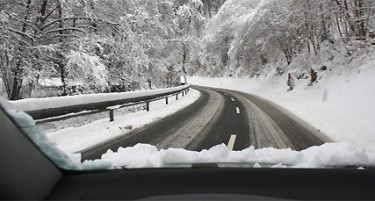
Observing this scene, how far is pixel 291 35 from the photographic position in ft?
105


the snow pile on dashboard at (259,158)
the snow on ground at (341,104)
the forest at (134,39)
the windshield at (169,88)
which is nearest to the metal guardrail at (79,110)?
the windshield at (169,88)

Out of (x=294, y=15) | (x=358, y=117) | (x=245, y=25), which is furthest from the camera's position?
(x=245, y=25)

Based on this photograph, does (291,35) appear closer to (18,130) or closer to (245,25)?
(245,25)

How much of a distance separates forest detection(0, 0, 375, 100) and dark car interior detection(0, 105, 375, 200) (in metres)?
0.75

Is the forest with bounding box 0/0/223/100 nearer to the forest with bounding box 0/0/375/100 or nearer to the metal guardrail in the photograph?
the forest with bounding box 0/0/375/100

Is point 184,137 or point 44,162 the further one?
point 184,137

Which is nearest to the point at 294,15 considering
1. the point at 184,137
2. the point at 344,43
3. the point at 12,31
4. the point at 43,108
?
the point at 344,43

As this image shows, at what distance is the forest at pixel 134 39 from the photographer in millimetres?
5883

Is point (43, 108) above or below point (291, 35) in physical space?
below

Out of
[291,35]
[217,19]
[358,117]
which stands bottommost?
[358,117]

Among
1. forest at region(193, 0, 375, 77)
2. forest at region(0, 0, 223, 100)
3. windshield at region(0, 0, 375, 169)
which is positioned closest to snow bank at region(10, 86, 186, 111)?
windshield at region(0, 0, 375, 169)

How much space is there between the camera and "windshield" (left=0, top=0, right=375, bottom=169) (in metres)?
2.98

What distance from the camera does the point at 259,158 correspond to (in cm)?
301

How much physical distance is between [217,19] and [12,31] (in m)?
48.0
